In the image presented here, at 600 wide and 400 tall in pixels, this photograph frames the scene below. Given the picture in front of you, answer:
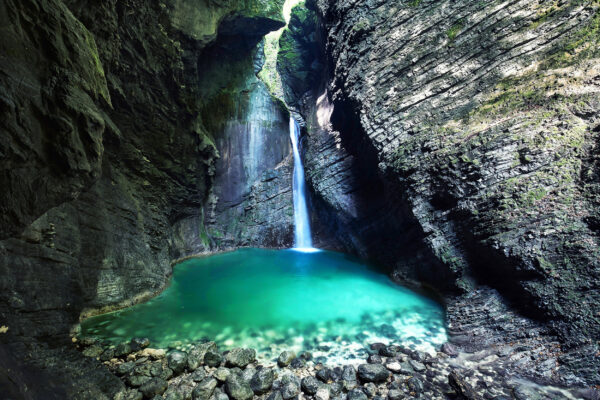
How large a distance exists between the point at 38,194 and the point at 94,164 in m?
0.68

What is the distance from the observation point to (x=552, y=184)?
5.43 meters

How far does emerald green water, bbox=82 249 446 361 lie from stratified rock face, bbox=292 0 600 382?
162 centimetres

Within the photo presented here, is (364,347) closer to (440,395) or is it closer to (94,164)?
(440,395)

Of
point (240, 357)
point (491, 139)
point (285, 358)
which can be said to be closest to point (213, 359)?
point (240, 357)

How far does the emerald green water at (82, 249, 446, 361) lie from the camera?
5189 mm

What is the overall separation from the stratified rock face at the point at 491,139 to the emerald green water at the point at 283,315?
5.33 feet

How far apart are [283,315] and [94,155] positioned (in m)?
5.17

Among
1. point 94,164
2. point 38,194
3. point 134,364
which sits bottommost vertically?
point 134,364

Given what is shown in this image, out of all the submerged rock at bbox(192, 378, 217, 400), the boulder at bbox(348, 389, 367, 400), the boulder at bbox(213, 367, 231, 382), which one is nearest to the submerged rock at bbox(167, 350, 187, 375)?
the submerged rock at bbox(192, 378, 217, 400)

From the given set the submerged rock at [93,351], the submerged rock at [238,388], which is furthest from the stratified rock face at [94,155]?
the submerged rock at [238,388]

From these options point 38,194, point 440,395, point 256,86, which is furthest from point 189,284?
point 256,86

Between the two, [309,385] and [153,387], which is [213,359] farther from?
[309,385]

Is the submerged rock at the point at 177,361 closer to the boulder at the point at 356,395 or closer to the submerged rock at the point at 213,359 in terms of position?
the submerged rock at the point at 213,359

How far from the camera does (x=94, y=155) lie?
3172 mm
